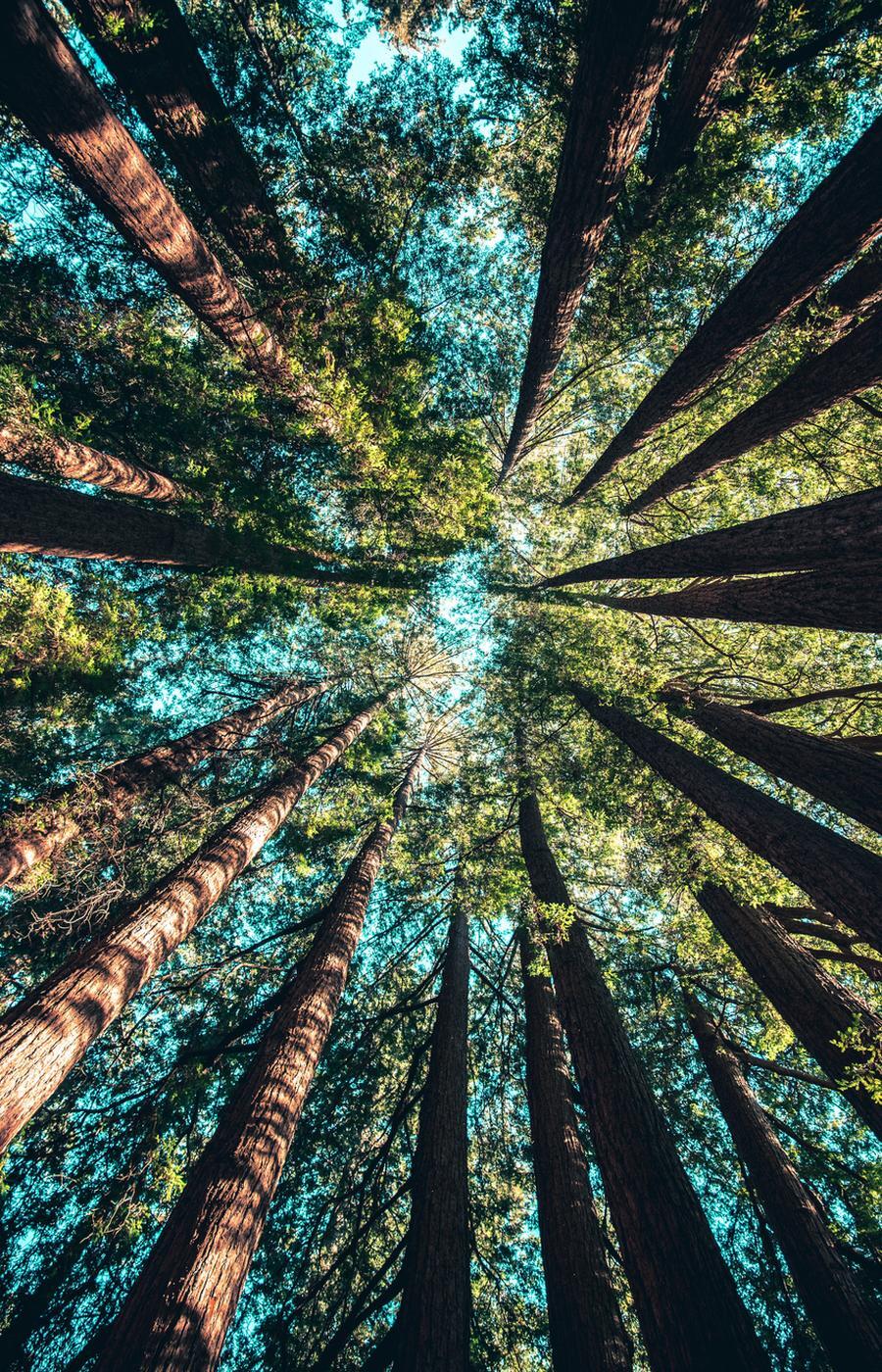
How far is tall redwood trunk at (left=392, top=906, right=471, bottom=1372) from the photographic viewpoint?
3566mm

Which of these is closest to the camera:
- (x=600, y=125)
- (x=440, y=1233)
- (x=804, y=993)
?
(x=440, y=1233)

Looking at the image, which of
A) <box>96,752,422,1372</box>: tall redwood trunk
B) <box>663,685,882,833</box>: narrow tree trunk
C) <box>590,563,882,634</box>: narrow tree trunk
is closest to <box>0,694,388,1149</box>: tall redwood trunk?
<box>96,752,422,1372</box>: tall redwood trunk

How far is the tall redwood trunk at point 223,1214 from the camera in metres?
2.66

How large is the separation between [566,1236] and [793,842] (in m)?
4.52

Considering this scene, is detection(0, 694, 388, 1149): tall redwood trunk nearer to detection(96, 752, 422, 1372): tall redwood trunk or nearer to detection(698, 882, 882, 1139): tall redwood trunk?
detection(96, 752, 422, 1372): tall redwood trunk

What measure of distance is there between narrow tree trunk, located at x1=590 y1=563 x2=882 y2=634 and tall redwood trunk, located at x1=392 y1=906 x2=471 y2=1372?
22.1ft

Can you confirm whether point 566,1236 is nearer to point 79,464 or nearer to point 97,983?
point 97,983

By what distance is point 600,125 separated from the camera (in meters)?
4.49

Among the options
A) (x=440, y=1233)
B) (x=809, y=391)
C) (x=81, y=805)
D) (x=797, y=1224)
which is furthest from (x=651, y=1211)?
(x=809, y=391)

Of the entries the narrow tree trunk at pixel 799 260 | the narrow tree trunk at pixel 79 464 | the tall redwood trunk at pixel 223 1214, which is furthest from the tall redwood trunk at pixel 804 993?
the narrow tree trunk at pixel 79 464

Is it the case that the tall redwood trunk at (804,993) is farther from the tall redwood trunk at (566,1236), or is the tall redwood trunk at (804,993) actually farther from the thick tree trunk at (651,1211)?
the tall redwood trunk at (566,1236)

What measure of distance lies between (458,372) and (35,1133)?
14596mm

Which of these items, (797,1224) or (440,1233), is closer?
(440,1233)

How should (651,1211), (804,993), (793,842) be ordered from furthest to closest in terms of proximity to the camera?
(804,993)
(793,842)
(651,1211)
